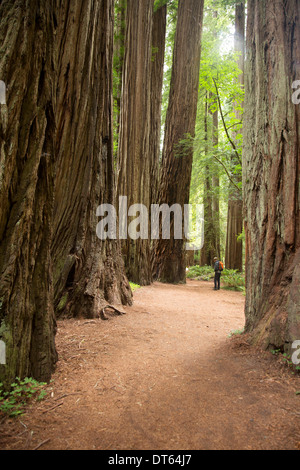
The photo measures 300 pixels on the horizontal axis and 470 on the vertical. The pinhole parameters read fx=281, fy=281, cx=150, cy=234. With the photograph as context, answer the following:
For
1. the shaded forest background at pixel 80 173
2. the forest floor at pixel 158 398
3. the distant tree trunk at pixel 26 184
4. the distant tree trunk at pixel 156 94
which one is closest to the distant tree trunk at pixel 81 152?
the shaded forest background at pixel 80 173

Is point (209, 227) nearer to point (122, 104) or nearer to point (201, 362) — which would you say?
point (122, 104)

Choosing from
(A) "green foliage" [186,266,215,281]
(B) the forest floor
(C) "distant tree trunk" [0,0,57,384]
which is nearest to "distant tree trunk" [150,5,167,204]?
(A) "green foliage" [186,266,215,281]

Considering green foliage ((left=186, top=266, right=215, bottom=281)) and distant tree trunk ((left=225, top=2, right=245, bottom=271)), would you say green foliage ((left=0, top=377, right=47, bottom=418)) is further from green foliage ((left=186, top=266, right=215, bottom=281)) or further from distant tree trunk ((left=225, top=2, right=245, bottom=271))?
distant tree trunk ((left=225, top=2, right=245, bottom=271))

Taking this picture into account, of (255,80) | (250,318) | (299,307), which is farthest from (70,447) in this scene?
(255,80)

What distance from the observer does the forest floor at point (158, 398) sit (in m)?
1.69

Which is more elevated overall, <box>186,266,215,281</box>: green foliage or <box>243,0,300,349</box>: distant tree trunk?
<box>243,0,300,349</box>: distant tree trunk

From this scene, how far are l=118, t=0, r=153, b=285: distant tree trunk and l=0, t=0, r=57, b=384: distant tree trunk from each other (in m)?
5.89

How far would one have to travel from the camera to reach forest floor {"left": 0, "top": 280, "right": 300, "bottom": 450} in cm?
169

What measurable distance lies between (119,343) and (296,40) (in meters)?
4.10

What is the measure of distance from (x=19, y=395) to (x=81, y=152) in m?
3.42

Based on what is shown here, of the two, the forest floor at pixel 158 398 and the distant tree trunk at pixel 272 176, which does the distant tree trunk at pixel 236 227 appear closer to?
the distant tree trunk at pixel 272 176

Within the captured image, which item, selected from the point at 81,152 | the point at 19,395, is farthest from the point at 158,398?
the point at 81,152

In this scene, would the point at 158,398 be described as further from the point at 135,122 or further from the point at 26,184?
the point at 135,122
